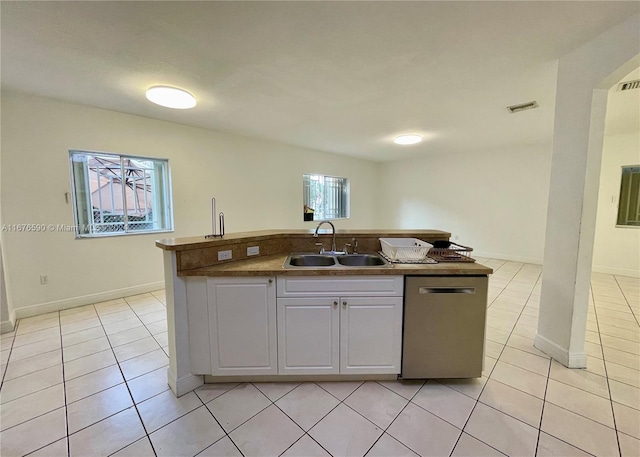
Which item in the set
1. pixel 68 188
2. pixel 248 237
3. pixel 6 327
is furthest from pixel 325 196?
pixel 6 327

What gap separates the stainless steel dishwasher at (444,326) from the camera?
175 centimetres

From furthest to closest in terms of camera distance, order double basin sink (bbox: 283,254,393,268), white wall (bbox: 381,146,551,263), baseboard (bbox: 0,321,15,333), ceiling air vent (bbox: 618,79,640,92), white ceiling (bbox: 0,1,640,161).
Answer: white wall (bbox: 381,146,551,263), baseboard (bbox: 0,321,15,333), ceiling air vent (bbox: 618,79,640,92), double basin sink (bbox: 283,254,393,268), white ceiling (bbox: 0,1,640,161)

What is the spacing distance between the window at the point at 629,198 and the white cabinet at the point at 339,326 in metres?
5.50

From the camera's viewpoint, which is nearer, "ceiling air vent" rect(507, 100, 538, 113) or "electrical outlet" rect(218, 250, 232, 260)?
"electrical outlet" rect(218, 250, 232, 260)

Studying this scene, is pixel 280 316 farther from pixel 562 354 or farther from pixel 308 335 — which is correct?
pixel 562 354

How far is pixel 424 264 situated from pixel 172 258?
1.76 metres

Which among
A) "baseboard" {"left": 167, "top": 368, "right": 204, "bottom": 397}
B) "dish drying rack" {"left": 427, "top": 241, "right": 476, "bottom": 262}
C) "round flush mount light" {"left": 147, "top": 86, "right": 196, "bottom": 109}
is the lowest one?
"baseboard" {"left": 167, "top": 368, "right": 204, "bottom": 397}

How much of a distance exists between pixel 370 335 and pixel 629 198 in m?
5.78

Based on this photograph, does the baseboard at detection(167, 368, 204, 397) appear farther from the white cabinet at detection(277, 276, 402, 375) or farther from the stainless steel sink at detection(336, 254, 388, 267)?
the stainless steel sink at detection(336, 254, 388, 267)

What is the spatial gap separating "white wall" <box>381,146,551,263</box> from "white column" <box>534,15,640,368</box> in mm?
3810

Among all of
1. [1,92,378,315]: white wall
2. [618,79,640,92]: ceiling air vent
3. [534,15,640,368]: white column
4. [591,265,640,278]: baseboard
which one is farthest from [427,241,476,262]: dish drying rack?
[591,265,640,278]: baseboard

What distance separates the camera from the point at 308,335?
5.93 feet

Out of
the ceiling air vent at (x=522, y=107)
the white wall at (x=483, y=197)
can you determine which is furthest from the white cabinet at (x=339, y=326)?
the white wall at (x=483, y=197)

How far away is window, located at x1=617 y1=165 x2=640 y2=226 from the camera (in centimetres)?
430
